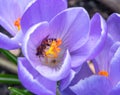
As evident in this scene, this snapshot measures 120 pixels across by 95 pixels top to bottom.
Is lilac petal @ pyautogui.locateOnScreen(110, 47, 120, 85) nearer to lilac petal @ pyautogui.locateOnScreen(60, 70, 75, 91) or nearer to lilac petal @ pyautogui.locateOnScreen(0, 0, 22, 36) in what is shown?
lilac petal @ pyautogui.locateOnScreen(60, 70, 75, 91)

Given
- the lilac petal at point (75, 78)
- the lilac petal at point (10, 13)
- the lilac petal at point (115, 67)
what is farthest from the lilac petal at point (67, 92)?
the lilac petal at point (10, 13)

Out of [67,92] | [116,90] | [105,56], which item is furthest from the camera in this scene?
[105,56]

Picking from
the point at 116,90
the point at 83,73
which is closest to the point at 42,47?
the point at 83,73

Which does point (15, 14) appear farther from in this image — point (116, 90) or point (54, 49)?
point (116, 90)

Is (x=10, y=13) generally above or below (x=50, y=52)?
above

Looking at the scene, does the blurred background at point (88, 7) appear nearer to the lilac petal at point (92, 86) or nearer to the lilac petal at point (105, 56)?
the lilac petal at point (105, 56)
